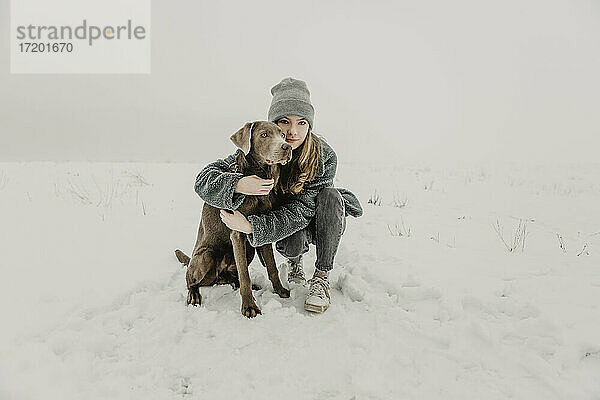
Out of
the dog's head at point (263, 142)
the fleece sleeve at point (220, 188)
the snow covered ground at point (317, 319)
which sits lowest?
the snow covered ground at point (317, 319)

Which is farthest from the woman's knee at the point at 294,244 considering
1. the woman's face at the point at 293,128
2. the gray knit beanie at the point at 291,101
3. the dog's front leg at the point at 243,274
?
the gray knit beanie at the point at 291,101

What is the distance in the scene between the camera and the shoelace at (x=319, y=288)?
9.27 ft

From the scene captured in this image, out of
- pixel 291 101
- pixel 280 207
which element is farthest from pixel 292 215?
pixel 291 101

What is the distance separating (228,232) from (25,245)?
2.20 metres

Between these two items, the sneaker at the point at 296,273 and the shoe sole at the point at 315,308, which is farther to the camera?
the sneaker at the point at 296,273

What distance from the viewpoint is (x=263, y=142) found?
2598mm

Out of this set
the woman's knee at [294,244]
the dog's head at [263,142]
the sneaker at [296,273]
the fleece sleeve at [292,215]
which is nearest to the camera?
the dog's head at [263,142]

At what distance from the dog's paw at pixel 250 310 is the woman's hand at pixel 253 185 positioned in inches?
26.6

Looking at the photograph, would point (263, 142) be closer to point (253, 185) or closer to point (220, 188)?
point (253, 185)

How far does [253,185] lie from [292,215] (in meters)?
0.38

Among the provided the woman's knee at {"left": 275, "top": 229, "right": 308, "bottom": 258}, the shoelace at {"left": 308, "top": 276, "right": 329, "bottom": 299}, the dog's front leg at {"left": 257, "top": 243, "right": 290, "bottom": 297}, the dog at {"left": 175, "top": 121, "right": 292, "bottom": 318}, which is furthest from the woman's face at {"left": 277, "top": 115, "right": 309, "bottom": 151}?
the shoelace at {"left": 308, "top": 276, "right": 329, "bottom": 299}

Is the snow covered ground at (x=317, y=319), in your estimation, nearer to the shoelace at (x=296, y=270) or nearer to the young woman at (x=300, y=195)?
the shoelace at (x=296, y=270)

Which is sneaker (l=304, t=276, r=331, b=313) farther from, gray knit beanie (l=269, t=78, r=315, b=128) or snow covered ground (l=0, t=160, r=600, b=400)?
gray knit beanie (l=269, t=78, r=315, b=128)

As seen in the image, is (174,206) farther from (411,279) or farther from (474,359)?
(474,359)
